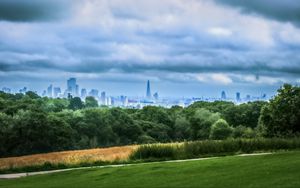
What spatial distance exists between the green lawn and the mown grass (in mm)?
7305

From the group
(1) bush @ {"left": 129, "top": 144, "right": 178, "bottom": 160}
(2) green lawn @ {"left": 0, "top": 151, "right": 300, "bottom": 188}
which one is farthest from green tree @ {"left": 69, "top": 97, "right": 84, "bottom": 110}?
(2) green lawn @ {"left": 0, "top": 151, "right": 300, "bottom": 188}

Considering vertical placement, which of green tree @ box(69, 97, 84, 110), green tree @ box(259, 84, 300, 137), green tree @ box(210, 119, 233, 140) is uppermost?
green tree @ box(69, 97, 84, 110)

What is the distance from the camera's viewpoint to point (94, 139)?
97.1 meters

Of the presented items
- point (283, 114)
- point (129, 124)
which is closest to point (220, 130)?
point (129, 124)

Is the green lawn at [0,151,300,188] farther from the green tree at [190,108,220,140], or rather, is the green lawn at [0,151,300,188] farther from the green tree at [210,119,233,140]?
the green tree at [190,108,220,140]

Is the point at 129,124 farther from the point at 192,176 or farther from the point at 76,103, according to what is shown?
the point at 192,176

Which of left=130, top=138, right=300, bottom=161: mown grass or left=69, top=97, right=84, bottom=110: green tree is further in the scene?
left=69, top=97, right=84, bottom=110: green tree

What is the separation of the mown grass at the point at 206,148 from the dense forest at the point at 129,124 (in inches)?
331

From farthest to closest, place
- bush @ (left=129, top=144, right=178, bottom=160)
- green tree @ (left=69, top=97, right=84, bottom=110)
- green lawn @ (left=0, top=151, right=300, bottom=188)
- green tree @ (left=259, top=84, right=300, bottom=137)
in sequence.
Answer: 1. green tree @ (left=69, top=97, right=84, bottom=110)
2. green tree @ (left=259, top=84, right=300, bottom=137)
3. bush @ (left=129, top=144, right=178, bottom=160)
4. green lawn @ (left=0, top=151, right=300, bottom=188)

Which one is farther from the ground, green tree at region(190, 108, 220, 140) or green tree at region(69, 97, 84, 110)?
green tree at region(69, 97, 84, 110)

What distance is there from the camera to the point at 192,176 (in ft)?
65.6

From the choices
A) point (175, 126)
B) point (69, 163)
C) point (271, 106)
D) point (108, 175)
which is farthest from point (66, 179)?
point (175, 126)

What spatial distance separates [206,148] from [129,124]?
6697 centimetres

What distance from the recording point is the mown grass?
32.8m
